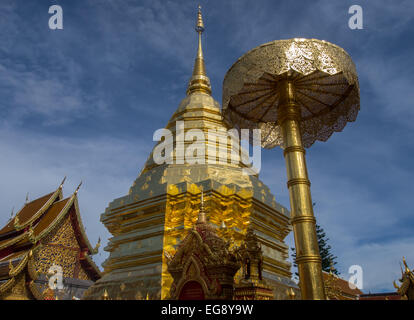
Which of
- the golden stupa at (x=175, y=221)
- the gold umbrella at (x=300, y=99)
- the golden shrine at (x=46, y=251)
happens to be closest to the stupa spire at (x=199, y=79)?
the golden stupa at (x=175, y=221)

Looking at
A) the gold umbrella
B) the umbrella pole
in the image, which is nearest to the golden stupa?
the gold umbrella

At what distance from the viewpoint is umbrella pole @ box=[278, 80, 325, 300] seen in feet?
14.4

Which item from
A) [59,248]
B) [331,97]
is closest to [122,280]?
[331,97]

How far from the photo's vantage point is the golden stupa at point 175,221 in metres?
8.09

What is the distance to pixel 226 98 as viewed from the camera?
6.12 meters

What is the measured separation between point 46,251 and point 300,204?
14068mm

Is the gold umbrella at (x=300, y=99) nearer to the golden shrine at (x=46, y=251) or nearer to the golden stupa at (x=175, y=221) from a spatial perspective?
the golden stupa at (x=175, y=221)

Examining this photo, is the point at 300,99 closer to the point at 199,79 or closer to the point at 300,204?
the point at 300,204

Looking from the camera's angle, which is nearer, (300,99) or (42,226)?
(300,99)

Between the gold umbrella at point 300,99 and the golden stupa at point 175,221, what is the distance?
2.59m

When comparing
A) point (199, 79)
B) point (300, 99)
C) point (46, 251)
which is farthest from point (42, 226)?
point (300, 99)

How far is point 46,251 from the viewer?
50.3 feet
